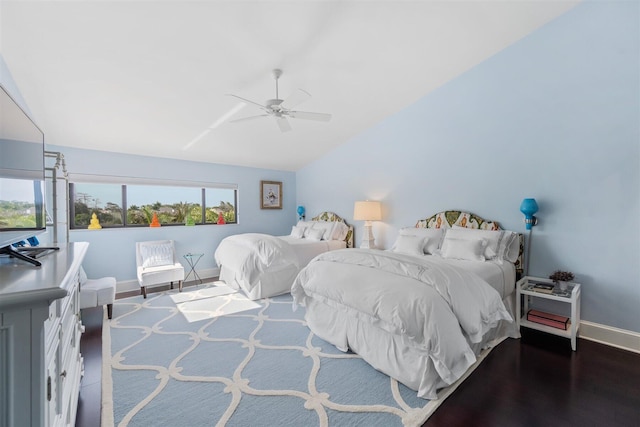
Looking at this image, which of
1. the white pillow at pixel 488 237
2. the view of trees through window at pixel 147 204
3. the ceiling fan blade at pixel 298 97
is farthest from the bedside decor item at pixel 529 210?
the view of trees through window at pixel 147 204

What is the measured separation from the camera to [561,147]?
3000mm

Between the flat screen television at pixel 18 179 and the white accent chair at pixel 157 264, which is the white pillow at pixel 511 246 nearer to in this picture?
the flat screen television at pixel 18 179

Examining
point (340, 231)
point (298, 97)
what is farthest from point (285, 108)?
point (340, 231)

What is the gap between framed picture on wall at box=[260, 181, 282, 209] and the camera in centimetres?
614

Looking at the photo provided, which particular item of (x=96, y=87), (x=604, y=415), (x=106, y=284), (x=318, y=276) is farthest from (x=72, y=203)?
(x=604, y=415)

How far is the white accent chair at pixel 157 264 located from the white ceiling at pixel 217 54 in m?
1.62

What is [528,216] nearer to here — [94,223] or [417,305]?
[417,305]

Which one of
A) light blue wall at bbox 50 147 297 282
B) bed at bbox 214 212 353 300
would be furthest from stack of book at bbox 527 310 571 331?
light blue wall at bbox 50 147 297 282

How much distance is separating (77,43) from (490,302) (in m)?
3.93

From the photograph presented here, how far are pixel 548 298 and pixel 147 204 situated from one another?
575 cm

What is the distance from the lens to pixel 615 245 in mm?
2721

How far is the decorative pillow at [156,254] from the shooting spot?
446 centimetres

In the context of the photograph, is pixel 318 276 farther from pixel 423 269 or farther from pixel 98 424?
pixel 98 424

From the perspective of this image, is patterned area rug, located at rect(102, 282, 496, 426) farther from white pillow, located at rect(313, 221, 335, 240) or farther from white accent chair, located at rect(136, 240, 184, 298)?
white pillow, located at rect(313, 221, 335, 240)
